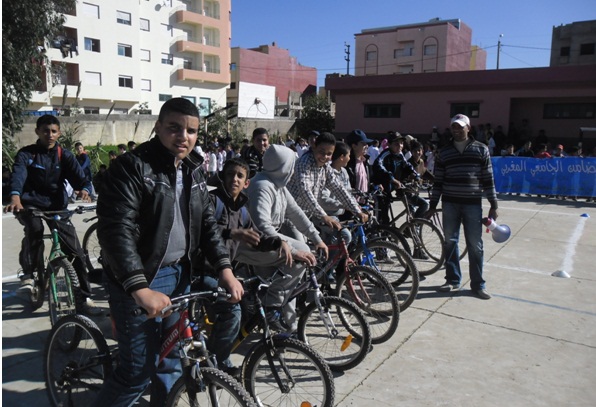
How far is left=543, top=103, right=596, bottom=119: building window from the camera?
70.4 feet

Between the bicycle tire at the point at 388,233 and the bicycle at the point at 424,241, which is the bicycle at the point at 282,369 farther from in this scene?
the bicycle at the point at 424,241

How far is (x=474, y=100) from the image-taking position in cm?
2398

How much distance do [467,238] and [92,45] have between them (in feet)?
129

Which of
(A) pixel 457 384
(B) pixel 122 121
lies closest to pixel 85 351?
(A) pixel 457 384

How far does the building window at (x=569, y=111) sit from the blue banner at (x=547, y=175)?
10.5 m

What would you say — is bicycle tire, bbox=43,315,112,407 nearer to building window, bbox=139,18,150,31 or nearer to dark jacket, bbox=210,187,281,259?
dark jacket, bbox=210,187,281,259

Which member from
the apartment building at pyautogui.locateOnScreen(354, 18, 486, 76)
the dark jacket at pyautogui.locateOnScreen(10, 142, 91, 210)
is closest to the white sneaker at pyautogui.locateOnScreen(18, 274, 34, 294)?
the dark jacket at pyautogui.locateOnScreen(10, 142, 91, 210)

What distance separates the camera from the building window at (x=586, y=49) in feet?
127

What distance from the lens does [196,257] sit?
9.76 feet

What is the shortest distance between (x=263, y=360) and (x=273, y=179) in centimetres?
155

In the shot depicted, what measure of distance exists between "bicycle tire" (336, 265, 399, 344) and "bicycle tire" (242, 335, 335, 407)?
3.75 ft

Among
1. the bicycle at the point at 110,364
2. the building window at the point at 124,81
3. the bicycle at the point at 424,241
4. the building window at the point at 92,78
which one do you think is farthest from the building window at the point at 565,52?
the bicycle at the point at 110,364

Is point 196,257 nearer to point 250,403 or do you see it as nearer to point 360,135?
point 250,403

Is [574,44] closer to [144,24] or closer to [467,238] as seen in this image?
[144,24]
